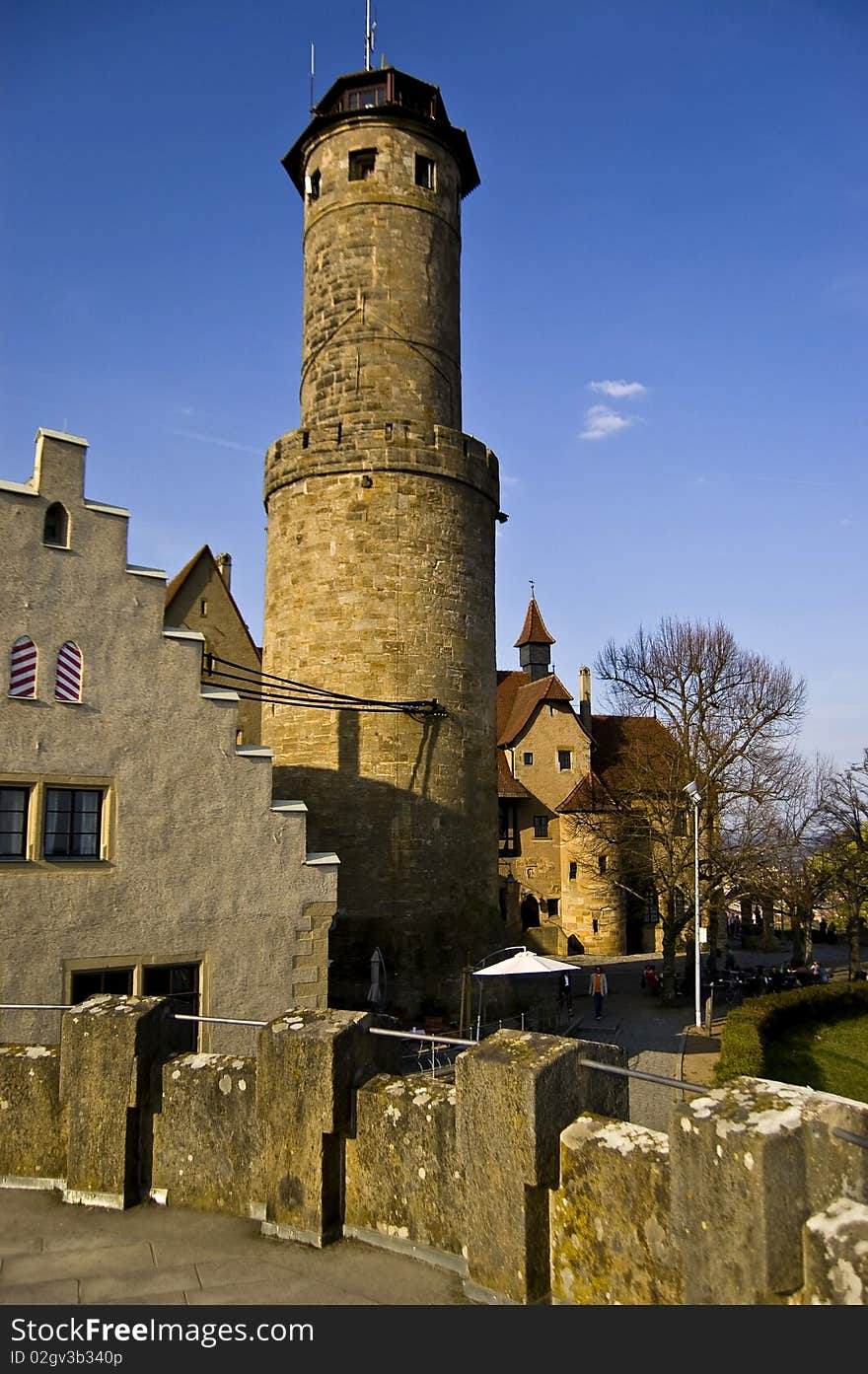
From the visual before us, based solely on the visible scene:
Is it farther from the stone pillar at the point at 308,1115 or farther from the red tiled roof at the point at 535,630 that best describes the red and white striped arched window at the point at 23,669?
the red tiled roof at the point at 535,630

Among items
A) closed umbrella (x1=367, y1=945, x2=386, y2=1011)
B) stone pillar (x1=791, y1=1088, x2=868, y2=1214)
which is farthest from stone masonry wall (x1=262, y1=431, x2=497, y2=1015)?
stone pillar (x1=791, y1=1088, x2=868, y2=1214)

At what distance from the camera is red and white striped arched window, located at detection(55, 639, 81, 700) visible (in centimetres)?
1141

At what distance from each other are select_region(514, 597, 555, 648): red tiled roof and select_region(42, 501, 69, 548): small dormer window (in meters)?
39.4

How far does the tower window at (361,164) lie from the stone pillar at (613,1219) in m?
21.3

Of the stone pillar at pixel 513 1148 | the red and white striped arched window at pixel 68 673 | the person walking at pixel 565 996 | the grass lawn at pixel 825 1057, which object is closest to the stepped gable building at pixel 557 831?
the person walking at pixel 565 996

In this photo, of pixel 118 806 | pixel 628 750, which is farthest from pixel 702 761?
pixel 118 806

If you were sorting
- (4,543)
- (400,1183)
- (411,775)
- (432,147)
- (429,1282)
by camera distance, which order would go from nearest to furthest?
(429,1282)
(400,1183)
(4,543)
(411,775)
(432,147)

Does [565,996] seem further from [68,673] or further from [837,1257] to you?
[837,1257]

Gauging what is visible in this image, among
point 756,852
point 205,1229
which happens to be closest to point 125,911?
point 205,1229

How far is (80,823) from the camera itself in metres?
11.5

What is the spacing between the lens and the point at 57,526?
11.6 meters

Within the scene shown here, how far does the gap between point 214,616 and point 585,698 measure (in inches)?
958
